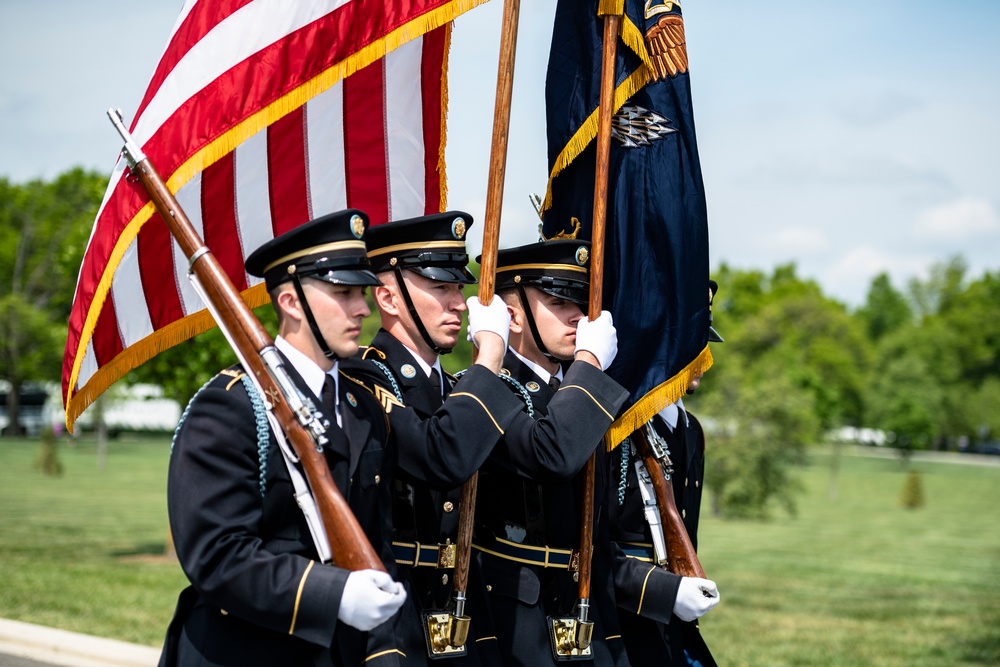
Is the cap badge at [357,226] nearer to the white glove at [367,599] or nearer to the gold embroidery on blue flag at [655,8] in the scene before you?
the white glove at [367,599]

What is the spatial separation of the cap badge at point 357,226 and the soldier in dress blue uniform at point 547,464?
0.92 metres

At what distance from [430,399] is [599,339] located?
0.68 meters

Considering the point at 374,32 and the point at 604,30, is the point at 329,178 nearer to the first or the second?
the point at 374,32

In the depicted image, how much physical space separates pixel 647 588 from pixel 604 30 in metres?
2.23

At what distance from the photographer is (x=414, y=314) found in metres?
4.21

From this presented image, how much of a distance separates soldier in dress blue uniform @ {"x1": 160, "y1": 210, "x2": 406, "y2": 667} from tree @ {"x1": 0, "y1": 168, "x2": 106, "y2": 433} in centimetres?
4940

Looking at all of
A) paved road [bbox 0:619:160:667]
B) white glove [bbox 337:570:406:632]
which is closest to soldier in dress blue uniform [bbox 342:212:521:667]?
white glove [bbox 337:570:406:632]

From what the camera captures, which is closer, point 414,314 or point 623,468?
point 414,314

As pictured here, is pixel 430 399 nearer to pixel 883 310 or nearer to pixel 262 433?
pixel 262 433

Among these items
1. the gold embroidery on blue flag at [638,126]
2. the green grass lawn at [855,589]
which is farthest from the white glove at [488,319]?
the green grass lawn at [855,589]

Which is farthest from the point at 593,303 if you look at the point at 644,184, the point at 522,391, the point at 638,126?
the point at 638,126

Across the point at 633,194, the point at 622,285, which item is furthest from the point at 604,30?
the point at 622,285

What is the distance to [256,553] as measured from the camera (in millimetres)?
3152

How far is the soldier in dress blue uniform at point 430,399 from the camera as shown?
3.76 meters
